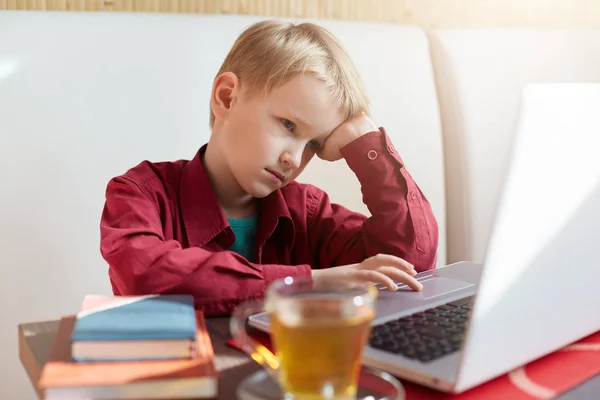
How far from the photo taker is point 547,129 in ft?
1.82

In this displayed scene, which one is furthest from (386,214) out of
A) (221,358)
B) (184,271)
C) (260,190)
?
(221,358)

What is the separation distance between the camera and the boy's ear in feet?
3.88

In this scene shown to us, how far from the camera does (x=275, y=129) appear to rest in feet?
3.62

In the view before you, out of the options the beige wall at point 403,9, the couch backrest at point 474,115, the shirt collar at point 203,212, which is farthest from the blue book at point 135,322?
the couch backrest at point 474,115

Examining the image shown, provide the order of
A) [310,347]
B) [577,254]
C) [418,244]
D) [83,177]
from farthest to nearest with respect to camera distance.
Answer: [83,177] < [418,244] < [577,254] < [310,347]

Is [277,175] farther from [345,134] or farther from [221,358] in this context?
[221,358]

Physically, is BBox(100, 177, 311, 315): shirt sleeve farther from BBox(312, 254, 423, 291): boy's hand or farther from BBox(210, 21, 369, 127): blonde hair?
BBox(210, 21, 369, 127): blonde hair

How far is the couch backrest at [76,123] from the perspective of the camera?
4.22 feet

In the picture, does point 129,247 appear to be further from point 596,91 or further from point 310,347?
point 596,91

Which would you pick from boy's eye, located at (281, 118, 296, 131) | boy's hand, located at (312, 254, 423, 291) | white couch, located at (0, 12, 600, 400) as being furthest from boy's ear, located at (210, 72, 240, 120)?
boy's hand, located at (312, 254, 423, 291)

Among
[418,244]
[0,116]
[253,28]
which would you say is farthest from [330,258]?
[0,116]

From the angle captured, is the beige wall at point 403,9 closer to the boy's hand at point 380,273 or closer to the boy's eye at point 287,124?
the boy's eye at point 287,124

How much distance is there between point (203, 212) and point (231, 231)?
52 millimetres

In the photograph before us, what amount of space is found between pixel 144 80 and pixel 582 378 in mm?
976
